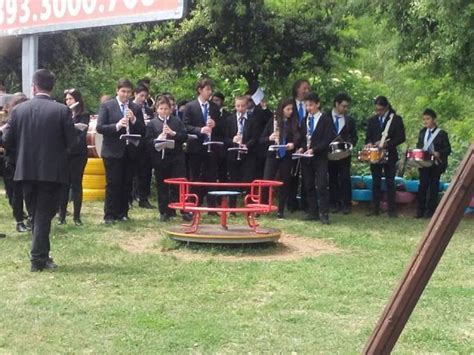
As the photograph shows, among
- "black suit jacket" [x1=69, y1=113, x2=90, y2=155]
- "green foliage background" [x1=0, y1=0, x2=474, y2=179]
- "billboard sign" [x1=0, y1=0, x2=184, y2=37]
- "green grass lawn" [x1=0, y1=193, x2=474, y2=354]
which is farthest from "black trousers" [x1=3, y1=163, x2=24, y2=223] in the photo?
"green foliage background" [x1=0, y1=0, x2=474, y2=179]

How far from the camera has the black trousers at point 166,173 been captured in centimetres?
1178

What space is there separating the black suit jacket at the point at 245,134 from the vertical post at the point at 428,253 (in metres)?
8.37

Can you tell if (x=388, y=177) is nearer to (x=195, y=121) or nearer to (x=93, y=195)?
(x=195, y=121)

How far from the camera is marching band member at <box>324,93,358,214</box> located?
13.1 m

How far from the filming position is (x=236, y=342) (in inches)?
230

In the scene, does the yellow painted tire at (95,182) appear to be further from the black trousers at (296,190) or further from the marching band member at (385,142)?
the marching band member at (385,142)

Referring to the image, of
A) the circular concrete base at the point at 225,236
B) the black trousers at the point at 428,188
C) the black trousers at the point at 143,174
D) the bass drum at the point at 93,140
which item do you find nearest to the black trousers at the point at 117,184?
the black trousers at the point at 143,174

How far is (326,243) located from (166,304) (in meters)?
3.75

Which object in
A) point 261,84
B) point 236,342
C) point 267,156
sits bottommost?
point 236,342

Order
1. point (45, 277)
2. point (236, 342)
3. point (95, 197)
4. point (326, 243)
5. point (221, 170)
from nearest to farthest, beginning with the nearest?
point (236, 342)
point (45, 277)
point (326, 243)
point (221, 170)
point (95, 197)

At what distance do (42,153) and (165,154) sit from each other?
3.87 metres

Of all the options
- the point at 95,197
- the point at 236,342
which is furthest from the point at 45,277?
the point at 95,197

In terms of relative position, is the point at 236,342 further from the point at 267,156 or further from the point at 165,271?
the point at 267,156

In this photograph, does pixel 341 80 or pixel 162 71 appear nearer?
pixel 162 71
